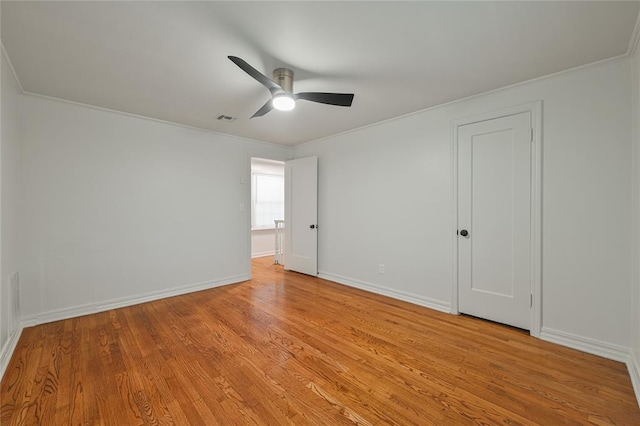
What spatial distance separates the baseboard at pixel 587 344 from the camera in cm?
219

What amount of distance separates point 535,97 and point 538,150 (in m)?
0.51

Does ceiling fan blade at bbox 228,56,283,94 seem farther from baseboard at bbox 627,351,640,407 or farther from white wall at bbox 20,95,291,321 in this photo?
baseboard at bbox 627,351,640,407

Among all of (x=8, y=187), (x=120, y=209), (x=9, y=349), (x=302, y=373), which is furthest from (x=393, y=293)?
(x=8, y=187)

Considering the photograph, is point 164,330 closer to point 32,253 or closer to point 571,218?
point 32,253

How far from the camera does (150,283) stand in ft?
12.0

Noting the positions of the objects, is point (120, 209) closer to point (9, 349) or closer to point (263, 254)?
point (9, 349)

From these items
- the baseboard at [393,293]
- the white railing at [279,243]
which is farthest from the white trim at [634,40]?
the white railing at [279,243]

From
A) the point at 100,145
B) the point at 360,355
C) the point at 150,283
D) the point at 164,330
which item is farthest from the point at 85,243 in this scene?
the point at 360,355

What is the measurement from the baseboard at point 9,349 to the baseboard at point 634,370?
4.40 metres

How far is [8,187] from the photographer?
239 centimetres

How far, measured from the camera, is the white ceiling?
1689 mm

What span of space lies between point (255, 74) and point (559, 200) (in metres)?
2.82

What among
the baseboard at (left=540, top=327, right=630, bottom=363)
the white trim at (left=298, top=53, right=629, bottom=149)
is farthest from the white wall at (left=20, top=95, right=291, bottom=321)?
the baseboard at (left=540, top=327, right=630, bottom=363)

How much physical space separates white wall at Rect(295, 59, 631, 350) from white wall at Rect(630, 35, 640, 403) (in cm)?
8
